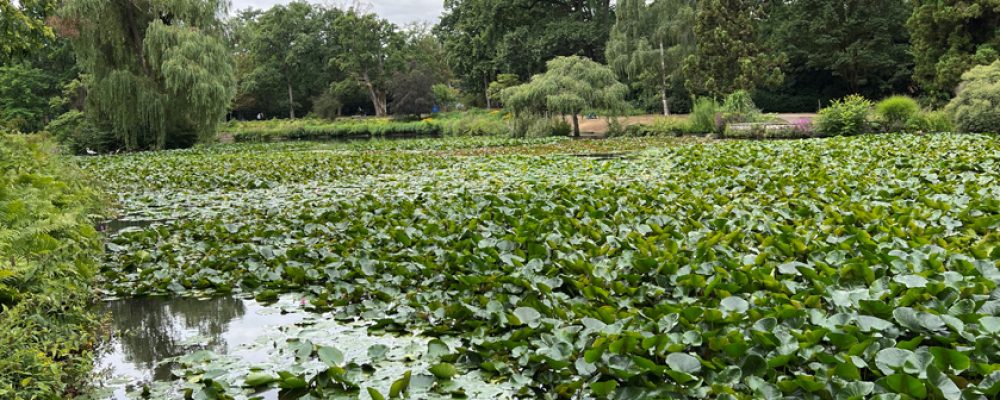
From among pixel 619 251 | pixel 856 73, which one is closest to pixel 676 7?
pixel 856 73

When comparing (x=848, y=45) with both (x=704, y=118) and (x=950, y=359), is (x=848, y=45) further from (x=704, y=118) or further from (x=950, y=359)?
(x=950, y=359)

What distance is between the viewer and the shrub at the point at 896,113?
1409cm

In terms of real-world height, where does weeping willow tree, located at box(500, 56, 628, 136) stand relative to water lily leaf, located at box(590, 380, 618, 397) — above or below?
above

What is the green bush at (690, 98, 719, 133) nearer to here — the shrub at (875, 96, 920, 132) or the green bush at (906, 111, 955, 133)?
the shrub at (875, 96, 920, 132)

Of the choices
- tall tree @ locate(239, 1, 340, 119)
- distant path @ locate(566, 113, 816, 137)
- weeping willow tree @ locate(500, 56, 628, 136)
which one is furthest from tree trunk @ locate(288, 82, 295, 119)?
weeping willow tree @ locate(500, 56, 628, 136)

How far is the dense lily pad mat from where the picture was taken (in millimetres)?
2121

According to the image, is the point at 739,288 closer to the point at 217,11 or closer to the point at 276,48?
the point at 217,11

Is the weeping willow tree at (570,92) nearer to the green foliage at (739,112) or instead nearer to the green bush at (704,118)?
the green bush at (704,118)

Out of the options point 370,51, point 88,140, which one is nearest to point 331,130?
point 370,51

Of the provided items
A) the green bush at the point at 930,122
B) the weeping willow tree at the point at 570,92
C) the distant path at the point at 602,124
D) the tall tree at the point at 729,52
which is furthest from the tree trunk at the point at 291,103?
the green bush at the point at 930,122

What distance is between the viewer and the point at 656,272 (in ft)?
10.6

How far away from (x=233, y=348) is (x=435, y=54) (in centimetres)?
4777

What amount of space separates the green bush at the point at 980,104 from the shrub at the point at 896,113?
112cm

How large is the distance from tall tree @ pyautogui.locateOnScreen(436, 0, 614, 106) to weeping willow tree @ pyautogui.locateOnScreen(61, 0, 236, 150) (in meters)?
18.2
